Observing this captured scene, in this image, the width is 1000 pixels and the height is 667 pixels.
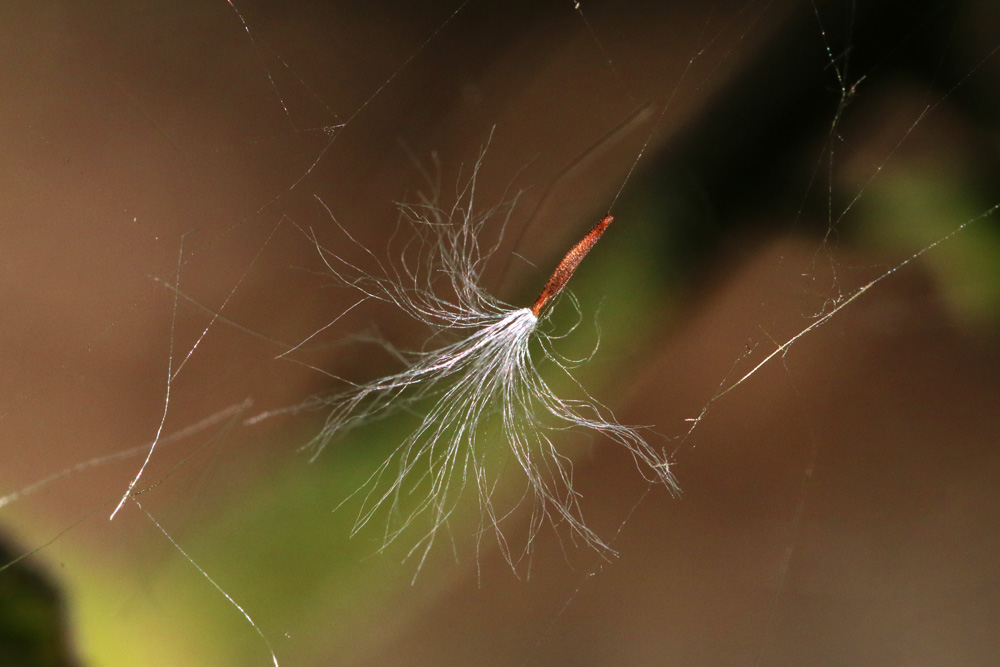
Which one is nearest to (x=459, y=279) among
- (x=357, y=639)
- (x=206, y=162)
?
(x=206, y=162)

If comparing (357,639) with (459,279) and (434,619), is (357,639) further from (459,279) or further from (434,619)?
(459,279)
